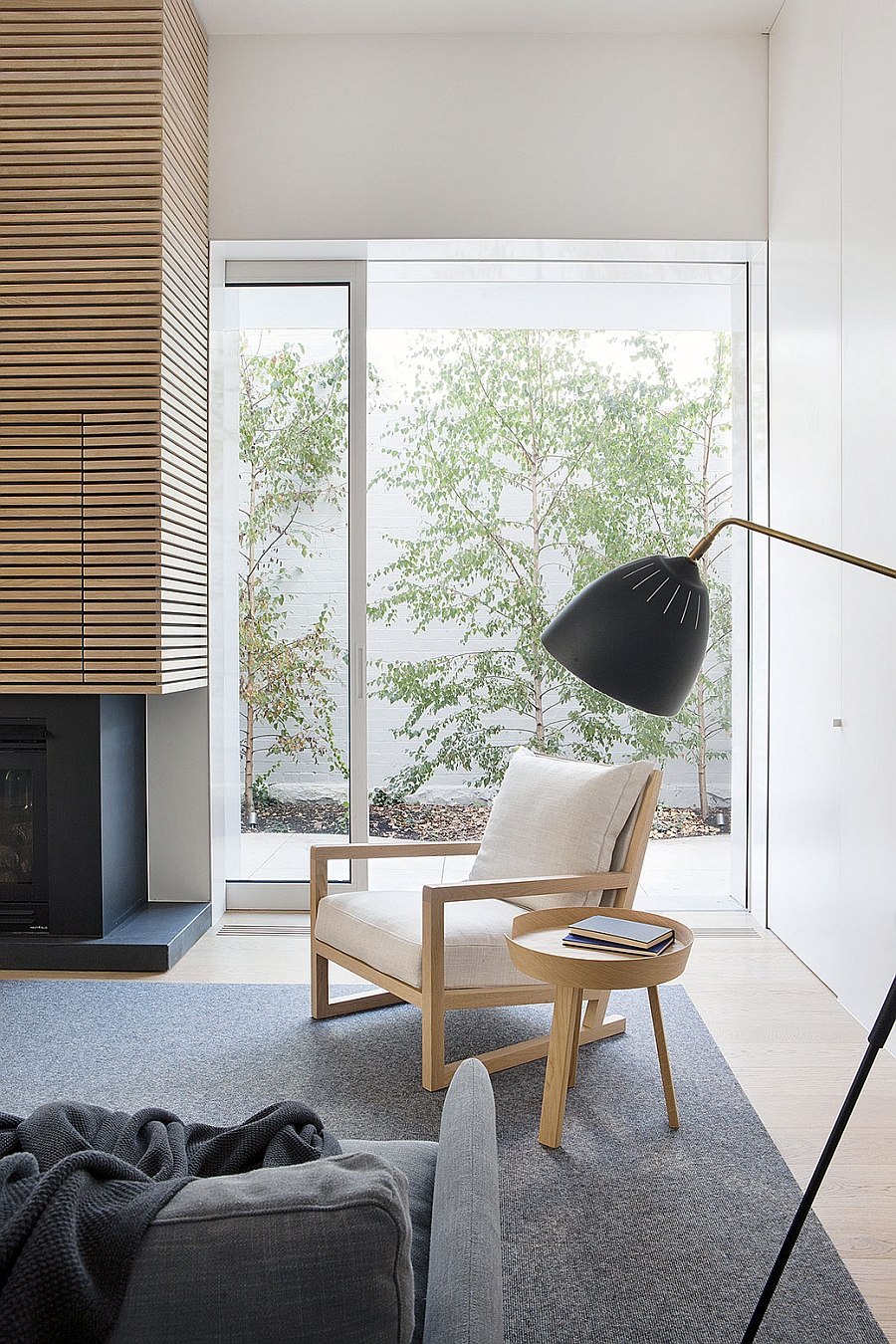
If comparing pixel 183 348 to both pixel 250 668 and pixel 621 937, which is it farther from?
pixel 621 937

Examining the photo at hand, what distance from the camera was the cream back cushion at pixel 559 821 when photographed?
2977 mm

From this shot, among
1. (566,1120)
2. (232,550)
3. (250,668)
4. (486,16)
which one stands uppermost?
(486,16)

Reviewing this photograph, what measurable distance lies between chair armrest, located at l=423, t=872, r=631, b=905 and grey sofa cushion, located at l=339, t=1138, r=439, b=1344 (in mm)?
1153

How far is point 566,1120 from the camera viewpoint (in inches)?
100

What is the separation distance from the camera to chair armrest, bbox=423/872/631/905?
2689mm

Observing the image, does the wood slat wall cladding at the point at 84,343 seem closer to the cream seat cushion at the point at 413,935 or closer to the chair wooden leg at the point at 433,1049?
the cream seat cushion at the point at 413,935

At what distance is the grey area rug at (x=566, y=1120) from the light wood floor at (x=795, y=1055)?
2.5 inches

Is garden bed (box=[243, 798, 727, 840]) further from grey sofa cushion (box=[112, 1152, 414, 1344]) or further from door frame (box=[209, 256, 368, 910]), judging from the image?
grey sofa cushion (box=[112, 1152, 414, 1344])

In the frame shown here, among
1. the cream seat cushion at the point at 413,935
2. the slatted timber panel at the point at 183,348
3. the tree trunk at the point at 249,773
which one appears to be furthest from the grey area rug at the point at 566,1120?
the slatted timber panel at the point at 183,348

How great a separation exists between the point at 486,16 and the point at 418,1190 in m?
4.19

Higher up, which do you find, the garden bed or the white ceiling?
the white ceiling

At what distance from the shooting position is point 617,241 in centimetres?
423

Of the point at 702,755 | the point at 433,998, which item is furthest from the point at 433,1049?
the point at 702,755

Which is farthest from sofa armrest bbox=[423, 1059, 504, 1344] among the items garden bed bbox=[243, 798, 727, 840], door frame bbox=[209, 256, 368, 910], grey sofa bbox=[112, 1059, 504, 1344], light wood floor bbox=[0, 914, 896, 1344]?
garden bed bbox=[243, 798, 727, 840]
